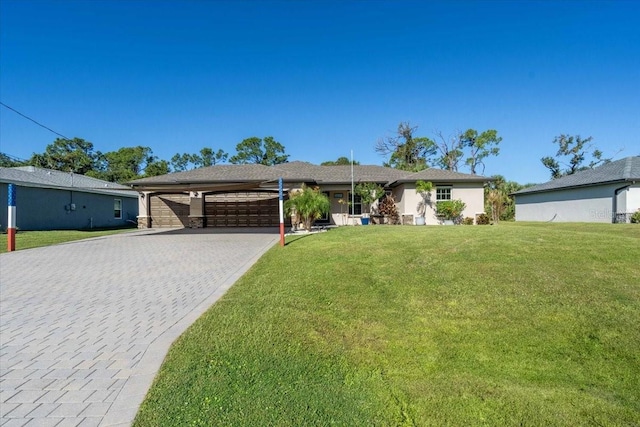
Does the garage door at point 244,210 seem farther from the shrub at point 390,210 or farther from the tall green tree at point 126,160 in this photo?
the tall green tree at point 126,160

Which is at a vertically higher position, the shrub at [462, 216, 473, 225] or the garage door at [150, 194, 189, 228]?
the garage door at [150, 194, 189, 228]

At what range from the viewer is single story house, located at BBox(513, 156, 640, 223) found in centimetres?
1931

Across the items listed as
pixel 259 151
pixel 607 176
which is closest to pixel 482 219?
pixel 607 176

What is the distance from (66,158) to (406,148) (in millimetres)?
52405

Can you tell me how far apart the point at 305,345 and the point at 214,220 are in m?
19.9

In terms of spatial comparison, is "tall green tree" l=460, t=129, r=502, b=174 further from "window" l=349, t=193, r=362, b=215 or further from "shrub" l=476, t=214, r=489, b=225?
"window" l=349, t=193, r=362, b=215

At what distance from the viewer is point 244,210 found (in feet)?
73.3

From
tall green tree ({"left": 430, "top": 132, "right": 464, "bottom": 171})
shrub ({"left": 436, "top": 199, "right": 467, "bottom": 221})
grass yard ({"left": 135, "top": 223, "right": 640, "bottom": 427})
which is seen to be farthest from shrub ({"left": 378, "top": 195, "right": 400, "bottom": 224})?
tall green tree ({"left": 430, "top": 132, "right": 464, "bottom": 171})

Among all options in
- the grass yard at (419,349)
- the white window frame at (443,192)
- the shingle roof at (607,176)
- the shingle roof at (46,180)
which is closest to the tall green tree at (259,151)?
the shingle roof at (46,180)

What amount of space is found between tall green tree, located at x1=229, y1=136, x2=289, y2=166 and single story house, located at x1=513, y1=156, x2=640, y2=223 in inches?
1517

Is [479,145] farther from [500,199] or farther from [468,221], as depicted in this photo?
[468,221]

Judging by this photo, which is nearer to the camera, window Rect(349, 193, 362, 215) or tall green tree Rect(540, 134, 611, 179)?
window Rect(349, 193, 362, 215)

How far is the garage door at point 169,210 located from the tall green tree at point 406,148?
27796mm

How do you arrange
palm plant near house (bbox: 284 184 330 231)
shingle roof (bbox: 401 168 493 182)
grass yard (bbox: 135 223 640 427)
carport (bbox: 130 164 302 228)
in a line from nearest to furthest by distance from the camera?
grass yard (bbox: 135 223 640 427) < palm plant near house (bbox: 284 184 330 231) < shingle roof (bbox: 401 168 493 182) < carport (bbox: 130 164 302 228)
